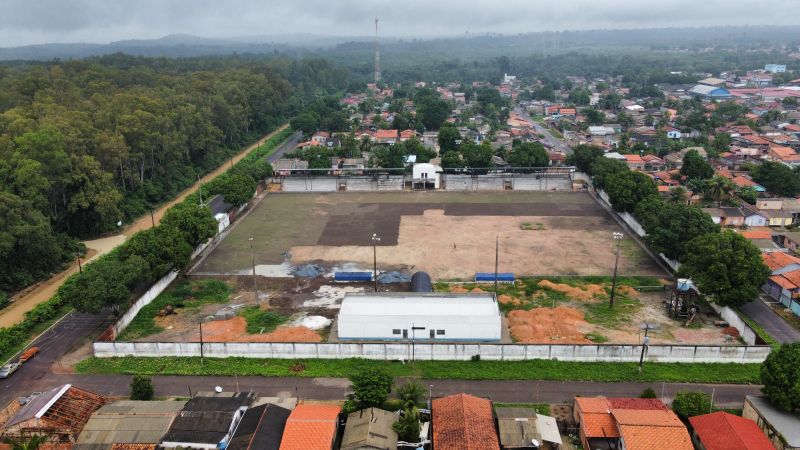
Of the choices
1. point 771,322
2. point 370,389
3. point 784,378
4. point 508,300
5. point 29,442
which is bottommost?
point 771,322

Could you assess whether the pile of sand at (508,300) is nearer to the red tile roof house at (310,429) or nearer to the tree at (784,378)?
the tree at (784,378)

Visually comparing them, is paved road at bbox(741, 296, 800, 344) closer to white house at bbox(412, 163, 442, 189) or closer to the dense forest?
white house at bbox(412, 163, 442, 189)

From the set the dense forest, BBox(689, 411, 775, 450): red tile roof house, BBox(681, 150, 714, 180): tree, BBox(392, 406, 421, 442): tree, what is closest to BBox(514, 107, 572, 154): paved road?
BBox(681, 150, 714, 180): tree

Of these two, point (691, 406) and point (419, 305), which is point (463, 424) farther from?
point (419, 305)

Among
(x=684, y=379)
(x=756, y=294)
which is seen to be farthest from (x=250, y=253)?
(x=756, y=294)

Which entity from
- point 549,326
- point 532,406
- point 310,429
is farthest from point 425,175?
point 310,429
